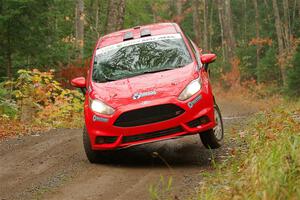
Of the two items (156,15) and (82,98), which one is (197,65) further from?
(156,15)

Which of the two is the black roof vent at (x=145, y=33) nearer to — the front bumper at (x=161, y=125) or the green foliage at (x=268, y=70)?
the front bumper at (x=161, y=125)

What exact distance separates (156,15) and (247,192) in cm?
5708

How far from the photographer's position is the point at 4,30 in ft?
56.1

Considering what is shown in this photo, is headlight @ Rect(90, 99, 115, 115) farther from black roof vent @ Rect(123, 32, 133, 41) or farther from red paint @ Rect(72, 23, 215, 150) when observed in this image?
black roof vent @ Rect(123, 32, 133, 41)

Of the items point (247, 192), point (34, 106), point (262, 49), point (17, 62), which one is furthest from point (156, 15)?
point (247, 192)

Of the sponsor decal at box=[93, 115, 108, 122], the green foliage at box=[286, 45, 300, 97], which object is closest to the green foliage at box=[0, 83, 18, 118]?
the sponsor decal at box=[93, 115, 108, 122]

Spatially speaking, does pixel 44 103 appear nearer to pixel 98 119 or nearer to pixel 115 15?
pixel 115 15

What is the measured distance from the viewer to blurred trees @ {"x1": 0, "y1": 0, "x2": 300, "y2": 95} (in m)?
17.7

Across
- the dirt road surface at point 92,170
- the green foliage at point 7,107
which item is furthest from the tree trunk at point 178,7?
the dirt road surface at point 92,170

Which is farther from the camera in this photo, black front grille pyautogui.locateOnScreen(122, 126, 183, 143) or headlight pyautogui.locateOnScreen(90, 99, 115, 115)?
headlight pyautogui.locateOnScreen(90, 99, 115, 115)

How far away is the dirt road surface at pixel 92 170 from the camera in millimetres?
6672

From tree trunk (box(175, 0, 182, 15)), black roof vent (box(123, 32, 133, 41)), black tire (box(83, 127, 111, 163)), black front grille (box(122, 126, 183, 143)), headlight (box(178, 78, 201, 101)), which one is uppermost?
black roof vent (box(123, 32, 133, 41))

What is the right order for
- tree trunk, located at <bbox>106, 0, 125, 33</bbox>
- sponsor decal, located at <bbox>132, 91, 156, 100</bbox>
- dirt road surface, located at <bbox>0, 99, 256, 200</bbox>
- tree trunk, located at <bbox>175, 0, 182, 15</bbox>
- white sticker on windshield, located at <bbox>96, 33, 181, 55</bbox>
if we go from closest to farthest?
dirt road surface, located at <bbox>0, 99, 256, 200</bbox> < sponsor decal, located at <bbox>132, 91, 156, 100</bbox> < white sticker on windshield, located at <bbox>96, 33, 181, 55</bbox> < tree trunk, located at <bbox>106, 0, 125, 33</bbox> < tree trunk, located at <bbox>175, 0, 182, 15</bbox>

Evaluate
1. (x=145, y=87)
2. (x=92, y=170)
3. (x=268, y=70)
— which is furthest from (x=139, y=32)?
(x=268, y=70)
